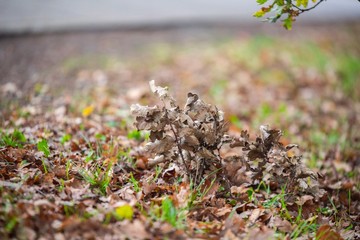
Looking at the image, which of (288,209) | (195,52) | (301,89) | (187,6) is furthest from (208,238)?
(187,6)

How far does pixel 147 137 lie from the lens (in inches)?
120

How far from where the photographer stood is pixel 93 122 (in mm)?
3781

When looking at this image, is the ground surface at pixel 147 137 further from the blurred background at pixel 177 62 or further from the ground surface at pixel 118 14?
the ground surface at pixel 118 14

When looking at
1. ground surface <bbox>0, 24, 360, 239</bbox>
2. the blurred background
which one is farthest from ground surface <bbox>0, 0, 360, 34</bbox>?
ground surface <bbox>0, 24, 360, 239</bbox>

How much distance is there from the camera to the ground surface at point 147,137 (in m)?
2.16

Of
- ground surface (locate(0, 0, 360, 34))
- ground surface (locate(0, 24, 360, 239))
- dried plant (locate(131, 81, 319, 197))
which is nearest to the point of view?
ground surface (locate(0, 24, 360, 239))

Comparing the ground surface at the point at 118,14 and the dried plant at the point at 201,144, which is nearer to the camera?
the dried plant at the point at 201,144

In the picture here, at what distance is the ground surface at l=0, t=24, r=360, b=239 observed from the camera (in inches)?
85.0

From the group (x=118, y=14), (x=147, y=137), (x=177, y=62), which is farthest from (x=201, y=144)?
(x=118, y=14)

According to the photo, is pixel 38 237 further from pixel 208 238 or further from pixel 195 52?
pixel 195 52

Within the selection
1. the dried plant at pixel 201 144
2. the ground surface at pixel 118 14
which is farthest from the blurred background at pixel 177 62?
the dried plant at pixel 201 144

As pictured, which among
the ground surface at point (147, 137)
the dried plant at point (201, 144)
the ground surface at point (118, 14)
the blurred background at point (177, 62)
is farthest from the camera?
the ground surface at point (118, 14)

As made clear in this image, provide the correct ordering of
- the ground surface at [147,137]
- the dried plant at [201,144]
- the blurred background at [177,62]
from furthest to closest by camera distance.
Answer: the blurred background at [177,62] → the dried plant at [201,144] → the ground surface at [147,137]

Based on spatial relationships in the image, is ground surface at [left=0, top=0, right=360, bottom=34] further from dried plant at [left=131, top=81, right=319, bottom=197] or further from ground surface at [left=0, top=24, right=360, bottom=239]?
dried plant at [left=131, top=81, right=319, bottom=197]
